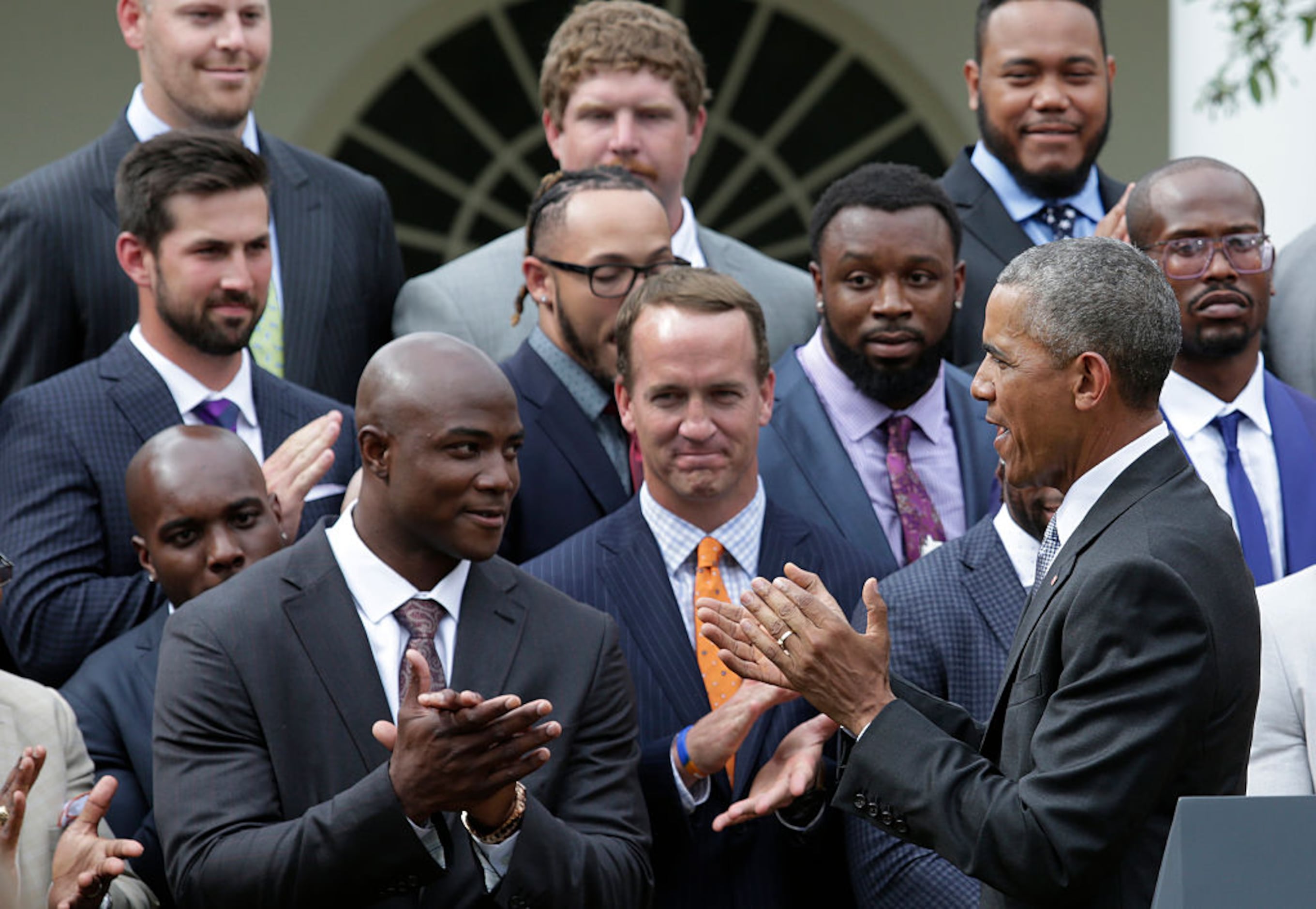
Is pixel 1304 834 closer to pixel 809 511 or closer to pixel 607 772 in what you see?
pixel 607 772

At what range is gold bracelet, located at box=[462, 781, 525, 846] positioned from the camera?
3703mm

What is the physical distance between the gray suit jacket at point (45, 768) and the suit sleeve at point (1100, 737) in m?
1.71

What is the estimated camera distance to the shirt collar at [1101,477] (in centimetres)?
334

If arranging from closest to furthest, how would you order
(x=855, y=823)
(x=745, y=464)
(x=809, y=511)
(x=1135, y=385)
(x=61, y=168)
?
(x=1135, y=385) → (x=855, y=823) → (x=745, y=464) → (x=809, y=511) → (x=61, y=168)

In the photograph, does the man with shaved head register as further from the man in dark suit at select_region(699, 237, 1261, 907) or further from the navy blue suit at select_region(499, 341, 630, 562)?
the navy blue suit at select_region(499, 341, 630, 562)

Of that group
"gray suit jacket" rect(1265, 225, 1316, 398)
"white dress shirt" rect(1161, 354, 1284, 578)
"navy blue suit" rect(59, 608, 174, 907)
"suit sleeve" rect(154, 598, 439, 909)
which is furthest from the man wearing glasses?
"navy blue suit" rect(59, 608, 174, 907)

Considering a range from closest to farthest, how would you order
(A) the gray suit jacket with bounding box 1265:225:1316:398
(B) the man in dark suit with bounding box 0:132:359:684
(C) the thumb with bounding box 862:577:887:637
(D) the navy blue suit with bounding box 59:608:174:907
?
1. (C) the thumb with bounding box 862:577:887:637
2. (D) the navy blue suit with bounding box 59:608:174:907
3. (B) the man in dark suit with bounding box 0:132:359:684
4. (A) the gray suit jacket with bounding box 1265:225:1316:398

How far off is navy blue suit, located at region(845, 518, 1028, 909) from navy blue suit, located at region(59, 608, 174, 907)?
1391 mm

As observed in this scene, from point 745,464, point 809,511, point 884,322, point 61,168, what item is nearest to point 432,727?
point 745,464

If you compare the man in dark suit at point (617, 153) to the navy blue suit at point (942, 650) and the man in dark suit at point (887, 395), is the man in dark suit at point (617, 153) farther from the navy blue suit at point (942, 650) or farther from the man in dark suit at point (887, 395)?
the navy blue suit at point (942, 650)

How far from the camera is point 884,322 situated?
5035 millimetres

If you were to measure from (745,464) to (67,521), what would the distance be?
4.77 ft

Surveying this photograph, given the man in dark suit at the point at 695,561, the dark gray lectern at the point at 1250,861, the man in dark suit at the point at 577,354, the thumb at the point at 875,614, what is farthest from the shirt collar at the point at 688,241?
the dark gray lectern at the point at 1250,861

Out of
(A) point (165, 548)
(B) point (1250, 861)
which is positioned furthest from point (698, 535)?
(B) point (1250, 861)
